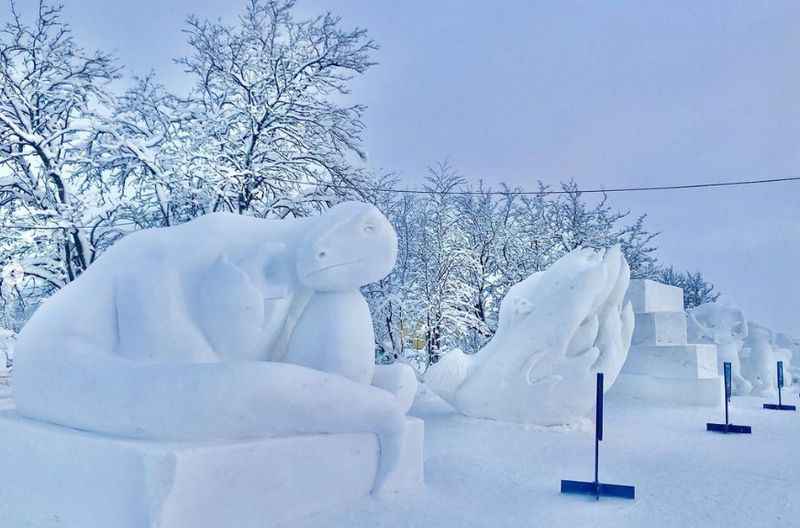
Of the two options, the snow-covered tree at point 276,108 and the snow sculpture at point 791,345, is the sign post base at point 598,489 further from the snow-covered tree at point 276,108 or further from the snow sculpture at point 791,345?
the snow sculpture at point 791,345

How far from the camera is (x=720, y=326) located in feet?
43.7

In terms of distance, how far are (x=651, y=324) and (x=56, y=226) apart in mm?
9336

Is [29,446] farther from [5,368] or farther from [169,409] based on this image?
[5,368]

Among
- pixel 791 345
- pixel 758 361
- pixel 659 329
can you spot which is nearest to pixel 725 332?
pixel 758 361

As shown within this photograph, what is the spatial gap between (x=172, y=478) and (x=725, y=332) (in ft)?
41.7

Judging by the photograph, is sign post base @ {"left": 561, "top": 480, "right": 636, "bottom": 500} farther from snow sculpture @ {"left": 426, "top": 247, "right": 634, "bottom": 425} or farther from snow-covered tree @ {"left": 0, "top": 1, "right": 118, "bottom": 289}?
snow-covered tree @ {"left": 0, "top": 1, "right": 118, "bottom": 289}

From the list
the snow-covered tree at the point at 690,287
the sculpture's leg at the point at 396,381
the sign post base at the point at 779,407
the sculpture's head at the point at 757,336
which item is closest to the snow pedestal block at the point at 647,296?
the sign post base at the point at 779,407

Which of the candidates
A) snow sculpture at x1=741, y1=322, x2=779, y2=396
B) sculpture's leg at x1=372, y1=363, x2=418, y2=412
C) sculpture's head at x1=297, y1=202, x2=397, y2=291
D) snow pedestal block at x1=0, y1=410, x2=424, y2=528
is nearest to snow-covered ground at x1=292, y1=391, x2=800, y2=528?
snow pedestal block at x1=0, y1=410, x2=424, y2=528

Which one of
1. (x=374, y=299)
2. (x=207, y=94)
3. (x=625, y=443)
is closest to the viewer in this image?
(x=625, y=443)

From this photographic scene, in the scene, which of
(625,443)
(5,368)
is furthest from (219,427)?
(5,368)

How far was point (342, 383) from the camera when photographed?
3.73 m

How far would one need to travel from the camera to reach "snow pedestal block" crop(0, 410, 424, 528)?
2996mm

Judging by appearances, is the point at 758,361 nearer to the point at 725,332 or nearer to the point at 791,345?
the point at 725,332

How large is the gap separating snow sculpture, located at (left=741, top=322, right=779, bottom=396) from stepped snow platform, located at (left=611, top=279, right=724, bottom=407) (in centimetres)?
292
